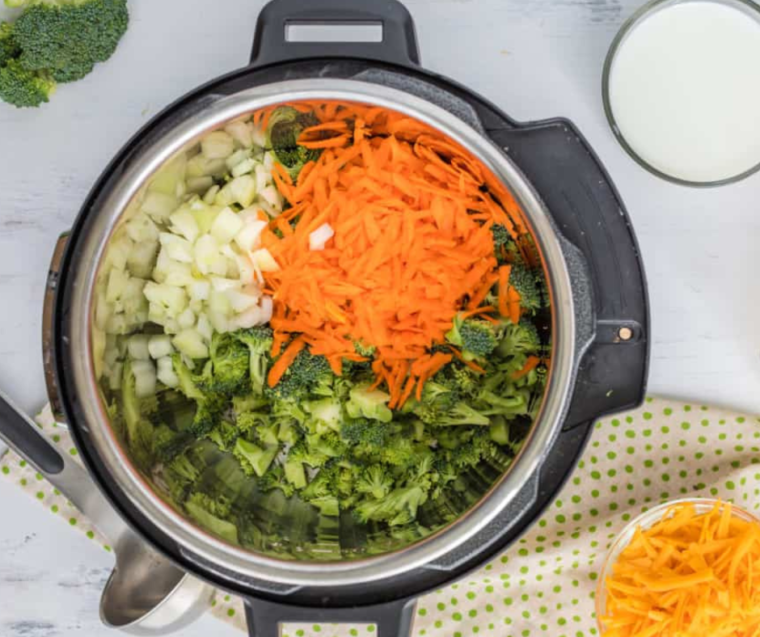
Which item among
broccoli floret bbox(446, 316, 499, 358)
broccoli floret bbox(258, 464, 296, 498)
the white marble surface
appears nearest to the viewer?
broccoli floret bbox(446, 316, 499, 358)

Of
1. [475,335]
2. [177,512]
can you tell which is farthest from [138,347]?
[475,335]

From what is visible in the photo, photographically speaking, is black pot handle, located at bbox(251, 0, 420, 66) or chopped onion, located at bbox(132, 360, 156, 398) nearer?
black pot handle, located at bbox(251, 0, 420, 66)

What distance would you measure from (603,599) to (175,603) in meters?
0.70

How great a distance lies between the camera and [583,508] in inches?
56.8

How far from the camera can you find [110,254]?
1151mm

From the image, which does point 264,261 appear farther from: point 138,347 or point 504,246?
point 504,246

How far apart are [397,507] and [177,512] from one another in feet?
1.02

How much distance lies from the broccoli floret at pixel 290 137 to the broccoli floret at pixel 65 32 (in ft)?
1.16

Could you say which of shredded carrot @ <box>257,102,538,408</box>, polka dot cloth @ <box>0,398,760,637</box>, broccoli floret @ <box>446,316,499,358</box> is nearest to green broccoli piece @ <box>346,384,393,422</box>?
shredded carrot @ <box>257,102,538,408</box>

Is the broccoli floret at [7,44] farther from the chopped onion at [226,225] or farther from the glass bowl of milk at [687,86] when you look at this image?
the glass bowl of milk at [687,86]

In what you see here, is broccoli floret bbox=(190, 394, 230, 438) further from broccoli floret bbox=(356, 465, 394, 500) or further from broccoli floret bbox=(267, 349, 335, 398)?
broccoli floret bbox=(356, 465, 394, 500)

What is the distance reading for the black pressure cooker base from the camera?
114 cm

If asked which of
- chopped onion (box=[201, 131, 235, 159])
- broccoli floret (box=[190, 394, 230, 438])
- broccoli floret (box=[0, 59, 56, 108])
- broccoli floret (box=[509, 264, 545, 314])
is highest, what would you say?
broccoli floret (box=[0, 59, 56, 108])

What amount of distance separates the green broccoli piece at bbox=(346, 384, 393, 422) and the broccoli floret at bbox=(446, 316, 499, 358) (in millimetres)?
138
